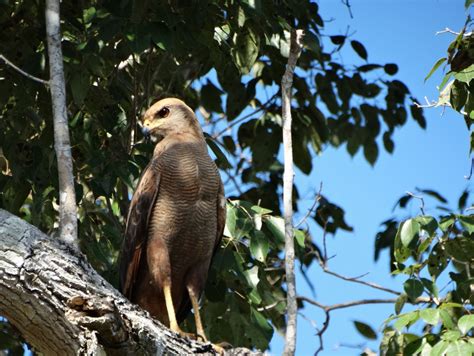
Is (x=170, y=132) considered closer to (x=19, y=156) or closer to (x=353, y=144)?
(x=19, y=156)

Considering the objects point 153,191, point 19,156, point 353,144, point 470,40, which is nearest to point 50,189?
point 19,156

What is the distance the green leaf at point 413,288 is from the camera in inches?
189

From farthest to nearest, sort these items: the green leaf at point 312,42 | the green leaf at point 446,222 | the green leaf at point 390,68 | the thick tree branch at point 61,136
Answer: the green leaf at point 390,68, the green leaf at point 312,42, the green leaf at point 446,222, the thick tree branch at point 61,136

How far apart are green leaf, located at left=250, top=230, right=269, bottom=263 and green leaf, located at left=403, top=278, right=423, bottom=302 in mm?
753

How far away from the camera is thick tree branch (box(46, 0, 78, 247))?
13.6 ft

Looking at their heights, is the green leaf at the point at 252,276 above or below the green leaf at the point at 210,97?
below

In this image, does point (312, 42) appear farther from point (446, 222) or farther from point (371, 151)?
point (371, 151)

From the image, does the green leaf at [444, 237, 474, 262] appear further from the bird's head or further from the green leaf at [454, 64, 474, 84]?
the bird's head

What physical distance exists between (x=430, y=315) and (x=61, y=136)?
6.48ft

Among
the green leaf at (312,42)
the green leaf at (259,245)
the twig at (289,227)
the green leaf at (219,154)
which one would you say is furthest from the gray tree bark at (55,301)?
the green leaf at (312,42)

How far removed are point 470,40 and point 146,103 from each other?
2.34 meters

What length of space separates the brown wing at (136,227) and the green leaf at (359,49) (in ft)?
7.37

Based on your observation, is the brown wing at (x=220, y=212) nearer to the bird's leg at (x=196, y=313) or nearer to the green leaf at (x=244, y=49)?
the bird's leg at (x=196, y=313)

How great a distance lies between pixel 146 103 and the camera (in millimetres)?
6238
